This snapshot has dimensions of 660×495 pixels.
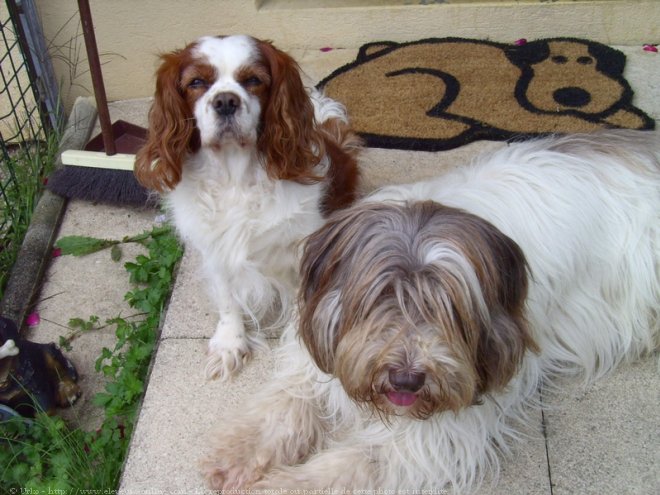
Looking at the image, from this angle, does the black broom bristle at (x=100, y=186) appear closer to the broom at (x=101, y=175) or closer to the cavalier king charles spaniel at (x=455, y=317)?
the broom at (x=101, y=175)

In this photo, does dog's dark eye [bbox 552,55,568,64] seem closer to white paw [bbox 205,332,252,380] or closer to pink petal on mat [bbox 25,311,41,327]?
white paw [bbox 205,332,252,380]

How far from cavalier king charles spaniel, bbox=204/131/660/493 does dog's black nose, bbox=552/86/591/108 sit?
1.45m

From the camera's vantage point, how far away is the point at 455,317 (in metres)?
2.13

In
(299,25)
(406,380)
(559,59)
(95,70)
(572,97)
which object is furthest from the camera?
(299,25)

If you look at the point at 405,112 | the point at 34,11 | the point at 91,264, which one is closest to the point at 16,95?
the point at 34,11

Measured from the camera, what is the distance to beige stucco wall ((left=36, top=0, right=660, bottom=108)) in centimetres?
497

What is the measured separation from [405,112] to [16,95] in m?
2.66

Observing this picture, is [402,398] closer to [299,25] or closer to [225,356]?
[225,356]

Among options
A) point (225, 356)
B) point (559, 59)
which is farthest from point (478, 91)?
point (225, 356)

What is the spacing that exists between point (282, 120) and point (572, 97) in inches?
100

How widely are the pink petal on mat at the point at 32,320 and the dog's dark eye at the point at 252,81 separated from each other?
1.84 meters

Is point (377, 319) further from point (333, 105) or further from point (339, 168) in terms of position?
point (333, 105)

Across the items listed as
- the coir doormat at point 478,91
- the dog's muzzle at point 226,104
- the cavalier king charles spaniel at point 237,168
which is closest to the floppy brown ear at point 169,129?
the cavalier king charles spaniel at point 237,168

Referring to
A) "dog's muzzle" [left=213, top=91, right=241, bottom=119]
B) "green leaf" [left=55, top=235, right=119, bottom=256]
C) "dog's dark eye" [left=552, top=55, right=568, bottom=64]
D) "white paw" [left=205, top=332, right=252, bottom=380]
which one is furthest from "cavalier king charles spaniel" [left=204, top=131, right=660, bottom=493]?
"dog's dark eye" [left=552, top=55, right=568, bottom=64]
